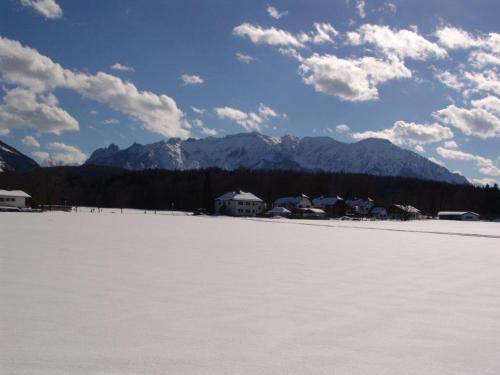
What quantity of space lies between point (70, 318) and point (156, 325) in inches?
57.1

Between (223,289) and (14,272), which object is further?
(14,272)

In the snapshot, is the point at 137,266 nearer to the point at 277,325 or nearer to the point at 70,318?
the point at 70,318

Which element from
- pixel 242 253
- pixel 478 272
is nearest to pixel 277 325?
pixel 478 272

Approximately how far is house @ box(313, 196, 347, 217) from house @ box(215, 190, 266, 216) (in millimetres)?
19624

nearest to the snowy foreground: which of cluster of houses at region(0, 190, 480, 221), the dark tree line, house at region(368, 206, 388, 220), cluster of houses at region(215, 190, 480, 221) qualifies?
cluster of houses at region(0, 190, 480, 221)

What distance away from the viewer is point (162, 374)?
5086 millimetres

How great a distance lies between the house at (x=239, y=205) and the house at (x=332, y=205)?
64.4 feet

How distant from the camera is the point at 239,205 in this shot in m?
113

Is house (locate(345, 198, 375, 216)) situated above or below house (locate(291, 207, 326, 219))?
above

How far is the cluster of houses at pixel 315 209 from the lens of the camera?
105750 mm

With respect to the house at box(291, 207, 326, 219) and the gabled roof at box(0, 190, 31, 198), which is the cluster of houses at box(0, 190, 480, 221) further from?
the gabled roof at box(0, 190, 31, 198)

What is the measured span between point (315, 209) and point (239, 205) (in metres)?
19.5

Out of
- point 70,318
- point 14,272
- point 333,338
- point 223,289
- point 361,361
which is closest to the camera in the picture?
point 361,361

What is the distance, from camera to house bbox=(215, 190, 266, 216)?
11069 cm
